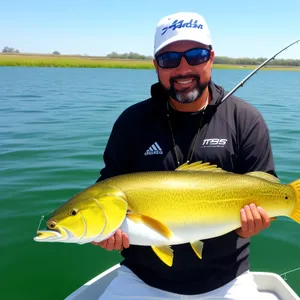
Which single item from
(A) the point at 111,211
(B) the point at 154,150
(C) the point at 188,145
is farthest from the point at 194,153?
(A) the point at 111,211

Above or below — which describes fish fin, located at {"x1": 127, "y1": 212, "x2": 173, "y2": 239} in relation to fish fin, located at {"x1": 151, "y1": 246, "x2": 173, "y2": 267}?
above

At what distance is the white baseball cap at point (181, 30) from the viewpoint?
3596 millimetres

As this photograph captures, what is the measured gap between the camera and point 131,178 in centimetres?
303

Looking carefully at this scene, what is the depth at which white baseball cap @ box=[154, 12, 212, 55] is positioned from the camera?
360 centimetres

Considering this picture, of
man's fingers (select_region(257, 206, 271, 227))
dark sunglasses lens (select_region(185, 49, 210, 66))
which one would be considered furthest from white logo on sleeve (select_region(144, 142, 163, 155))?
man's fingers (select_region(257, 206, 271, 227))

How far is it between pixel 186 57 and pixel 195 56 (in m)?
0.08

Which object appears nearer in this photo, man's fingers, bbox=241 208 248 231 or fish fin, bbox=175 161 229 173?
man's fingers, bbox=241 208 248 231

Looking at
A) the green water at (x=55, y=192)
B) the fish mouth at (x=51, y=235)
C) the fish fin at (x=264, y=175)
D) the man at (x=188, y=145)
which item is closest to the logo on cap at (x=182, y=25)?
the man at (x=188, y=145)

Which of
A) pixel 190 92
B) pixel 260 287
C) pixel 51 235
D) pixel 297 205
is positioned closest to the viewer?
pixel 51 235

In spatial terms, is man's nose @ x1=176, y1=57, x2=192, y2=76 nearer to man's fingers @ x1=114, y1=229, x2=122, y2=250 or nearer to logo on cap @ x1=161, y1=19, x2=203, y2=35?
logo on cap @ x1=161, y1=19, x2=203, y2=35

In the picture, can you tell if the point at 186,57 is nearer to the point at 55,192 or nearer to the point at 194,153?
the point at 194,153

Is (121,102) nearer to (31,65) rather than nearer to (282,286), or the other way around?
(282,286)

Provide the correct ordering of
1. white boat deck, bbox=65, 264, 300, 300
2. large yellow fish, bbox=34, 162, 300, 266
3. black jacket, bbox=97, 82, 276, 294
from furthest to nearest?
1. white boat deck, bbox=65, 264, 300, 300
2. black jacket, bbox=97, 82, 276, 294
3. large yellow fish, bbox=34, 162, 300, 266

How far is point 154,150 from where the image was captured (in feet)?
12.1
